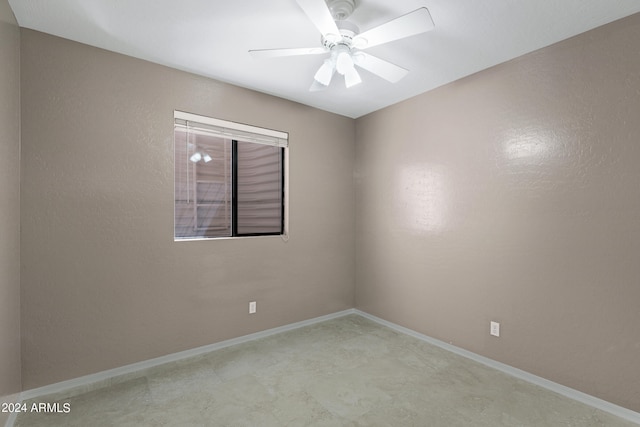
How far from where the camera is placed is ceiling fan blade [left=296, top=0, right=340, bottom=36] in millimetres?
1578

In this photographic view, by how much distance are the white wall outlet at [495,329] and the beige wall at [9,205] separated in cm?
328

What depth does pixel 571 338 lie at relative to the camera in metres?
2.21

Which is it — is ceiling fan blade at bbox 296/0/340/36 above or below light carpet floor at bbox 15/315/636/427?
above

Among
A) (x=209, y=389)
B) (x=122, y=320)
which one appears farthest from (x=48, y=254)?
(x=209, y=389)

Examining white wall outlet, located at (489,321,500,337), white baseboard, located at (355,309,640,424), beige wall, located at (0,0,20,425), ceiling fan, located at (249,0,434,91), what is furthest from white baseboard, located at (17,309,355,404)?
ceiling fan, located at (249,0,434,91)

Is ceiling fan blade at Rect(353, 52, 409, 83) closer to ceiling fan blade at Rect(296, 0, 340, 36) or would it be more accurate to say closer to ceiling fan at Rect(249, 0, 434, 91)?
ceiling fan at Rect(249, 0, 434, 91)

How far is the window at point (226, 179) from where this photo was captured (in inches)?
113

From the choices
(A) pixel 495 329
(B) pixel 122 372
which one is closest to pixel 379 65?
(A) pixel 495 329

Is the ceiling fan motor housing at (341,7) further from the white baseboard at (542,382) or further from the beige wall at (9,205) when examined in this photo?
the white baseboard at (542,382)

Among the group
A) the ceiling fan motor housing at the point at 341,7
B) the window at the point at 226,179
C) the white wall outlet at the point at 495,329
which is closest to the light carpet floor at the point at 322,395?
the white wall outlet at the point at 495,329

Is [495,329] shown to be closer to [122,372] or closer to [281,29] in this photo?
[281,29]

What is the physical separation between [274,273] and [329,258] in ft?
2.45

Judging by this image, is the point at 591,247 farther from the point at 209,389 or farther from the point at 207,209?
the point at 207,209

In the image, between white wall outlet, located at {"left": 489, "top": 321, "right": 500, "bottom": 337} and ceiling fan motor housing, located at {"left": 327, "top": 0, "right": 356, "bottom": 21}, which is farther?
white wall outlet, located at {"left": 489, "top": 321, "right": 500, "bottom": 337}
